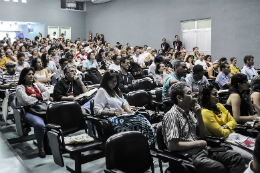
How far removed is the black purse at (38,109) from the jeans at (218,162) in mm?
2235

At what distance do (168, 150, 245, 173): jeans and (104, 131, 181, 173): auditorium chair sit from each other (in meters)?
0.22

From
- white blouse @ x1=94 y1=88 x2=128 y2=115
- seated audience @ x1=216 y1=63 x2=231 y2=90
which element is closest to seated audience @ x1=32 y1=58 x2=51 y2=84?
white blouse @ x1=94 y1=88 x2=128 y2=115

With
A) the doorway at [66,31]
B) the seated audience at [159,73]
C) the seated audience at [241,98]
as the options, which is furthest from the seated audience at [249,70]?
the doorway at [66,31]

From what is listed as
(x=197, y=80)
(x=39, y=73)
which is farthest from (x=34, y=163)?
(x=197, y=80)

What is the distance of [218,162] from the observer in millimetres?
2248

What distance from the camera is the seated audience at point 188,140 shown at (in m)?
2.22

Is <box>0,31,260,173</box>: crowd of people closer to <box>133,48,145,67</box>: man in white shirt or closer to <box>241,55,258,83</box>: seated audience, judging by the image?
<box>241,55,258,83</box>: seated audience

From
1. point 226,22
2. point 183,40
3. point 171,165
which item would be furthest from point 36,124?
point 183,40

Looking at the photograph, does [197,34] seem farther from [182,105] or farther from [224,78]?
[182,105]

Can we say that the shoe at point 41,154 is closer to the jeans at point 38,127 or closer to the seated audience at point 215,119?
the jeans at point 38,127

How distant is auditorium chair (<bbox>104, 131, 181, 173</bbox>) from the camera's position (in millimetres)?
A: 2096

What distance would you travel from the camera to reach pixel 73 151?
2.85m

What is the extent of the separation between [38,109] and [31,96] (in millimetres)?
274

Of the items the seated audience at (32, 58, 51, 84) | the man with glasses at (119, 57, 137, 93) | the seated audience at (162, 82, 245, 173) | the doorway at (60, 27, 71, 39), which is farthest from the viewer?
the doorway at (60, 27, 71, 39)
